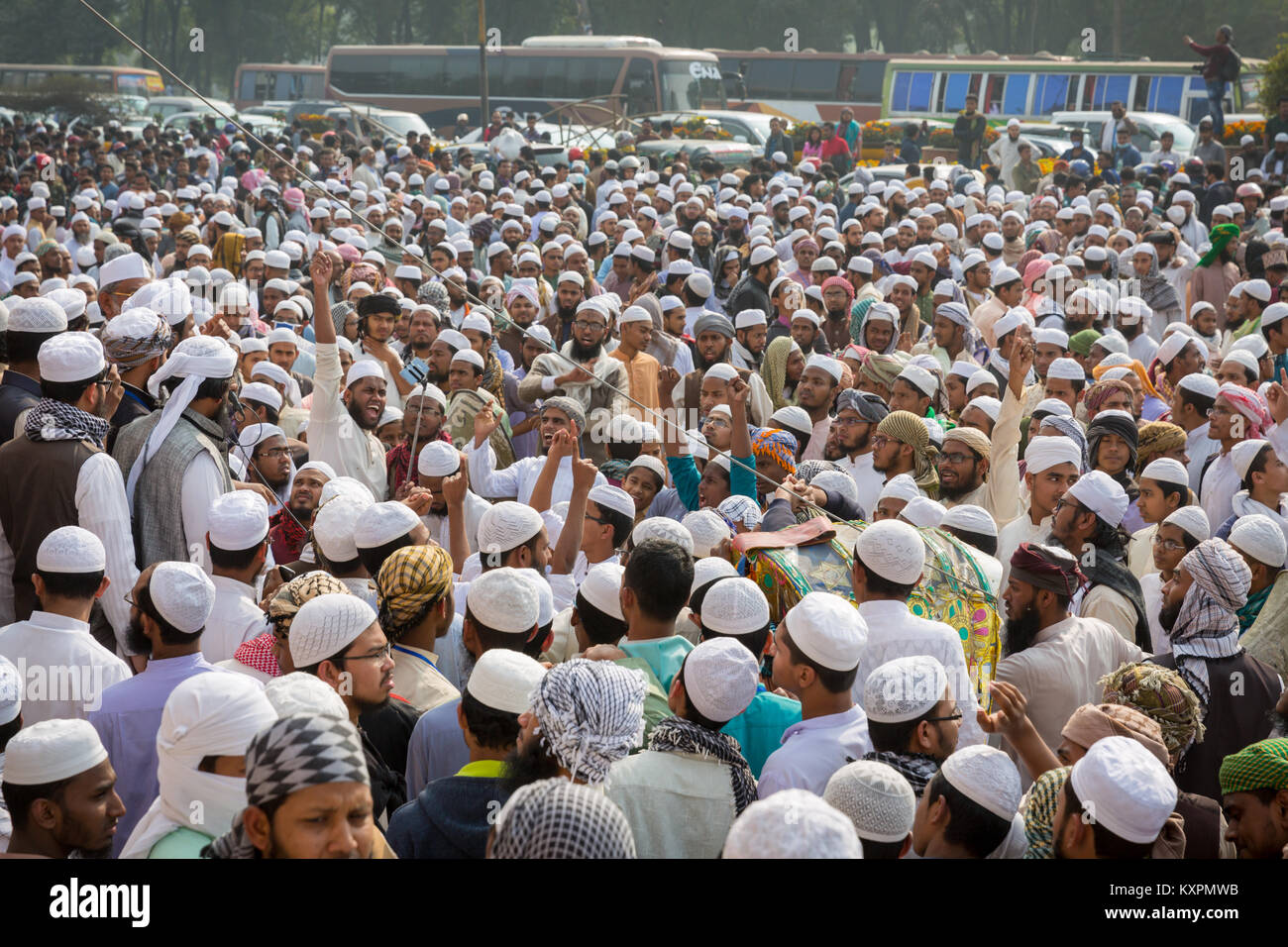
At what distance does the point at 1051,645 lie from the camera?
3.85 metres

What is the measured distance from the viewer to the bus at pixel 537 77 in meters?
28.3

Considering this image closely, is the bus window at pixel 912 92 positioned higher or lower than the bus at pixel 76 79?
higher

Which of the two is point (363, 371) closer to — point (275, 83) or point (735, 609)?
point (735, 609)

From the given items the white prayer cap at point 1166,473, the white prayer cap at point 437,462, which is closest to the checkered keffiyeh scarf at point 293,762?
the white prayer cap at point 437,462

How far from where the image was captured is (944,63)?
2686cm

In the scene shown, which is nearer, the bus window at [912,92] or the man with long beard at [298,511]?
the man with long beard at [298,511]

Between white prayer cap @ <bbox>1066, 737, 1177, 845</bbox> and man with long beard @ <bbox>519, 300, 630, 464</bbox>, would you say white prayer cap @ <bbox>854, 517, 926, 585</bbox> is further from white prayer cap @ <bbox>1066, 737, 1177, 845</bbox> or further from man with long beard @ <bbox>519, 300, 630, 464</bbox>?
man with long beard @ <bbox>519, 300, 630, 464</bbox>

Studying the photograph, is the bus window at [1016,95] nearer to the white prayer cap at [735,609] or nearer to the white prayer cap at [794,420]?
the white prayer cap at [794,420]

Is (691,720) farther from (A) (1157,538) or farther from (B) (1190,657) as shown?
(A) (1157,538)

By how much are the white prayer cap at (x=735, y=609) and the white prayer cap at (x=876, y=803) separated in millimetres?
873

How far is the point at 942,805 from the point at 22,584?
117 inches

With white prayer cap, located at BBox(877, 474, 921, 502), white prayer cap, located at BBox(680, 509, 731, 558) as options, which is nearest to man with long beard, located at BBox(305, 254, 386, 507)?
white prayer cap, located at BBox(680, 509, 731, 558)

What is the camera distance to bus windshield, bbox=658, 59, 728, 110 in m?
28.2
